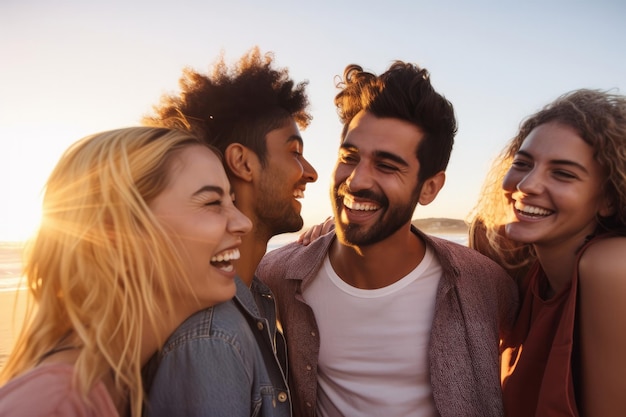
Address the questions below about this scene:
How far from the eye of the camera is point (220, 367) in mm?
1953

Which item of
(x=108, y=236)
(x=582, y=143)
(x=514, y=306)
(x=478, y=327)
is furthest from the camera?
(x=514, y=306)

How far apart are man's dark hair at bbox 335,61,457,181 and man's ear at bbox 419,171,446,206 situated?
5 centimetres

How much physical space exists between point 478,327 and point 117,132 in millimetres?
2367

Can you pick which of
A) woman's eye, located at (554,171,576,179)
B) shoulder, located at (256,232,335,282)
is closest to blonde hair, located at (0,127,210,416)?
shoulder, located at (256,232,335,282)

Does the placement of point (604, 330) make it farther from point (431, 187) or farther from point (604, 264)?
point (431, 187)

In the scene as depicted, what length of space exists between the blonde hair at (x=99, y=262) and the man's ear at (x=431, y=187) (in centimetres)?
209

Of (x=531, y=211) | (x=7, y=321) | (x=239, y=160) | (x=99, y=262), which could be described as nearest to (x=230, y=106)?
(x=239, y=160)

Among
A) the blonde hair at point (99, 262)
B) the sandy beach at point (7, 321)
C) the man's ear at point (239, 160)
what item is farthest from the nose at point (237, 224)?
the sandy beach at point (7, 321)

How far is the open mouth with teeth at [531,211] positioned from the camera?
2.80 meters

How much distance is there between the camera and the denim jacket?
6.24 feet

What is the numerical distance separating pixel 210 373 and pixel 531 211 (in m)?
2.08

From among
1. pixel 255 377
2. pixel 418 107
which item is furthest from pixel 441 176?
pixel 255 377

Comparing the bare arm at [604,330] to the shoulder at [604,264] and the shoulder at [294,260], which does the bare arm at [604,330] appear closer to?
the shoulder at [604,264]

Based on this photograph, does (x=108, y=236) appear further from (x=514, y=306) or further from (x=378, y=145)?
(x=514, y=306)
